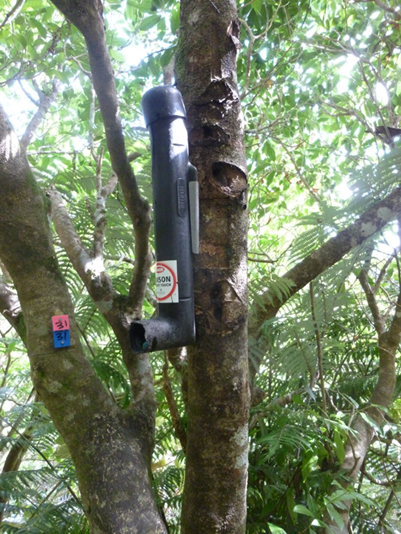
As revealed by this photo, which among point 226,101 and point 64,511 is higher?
point 226,101

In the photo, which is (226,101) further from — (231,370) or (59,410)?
(59,410)

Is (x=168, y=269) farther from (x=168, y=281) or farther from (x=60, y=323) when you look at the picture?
(x=60, y=323)

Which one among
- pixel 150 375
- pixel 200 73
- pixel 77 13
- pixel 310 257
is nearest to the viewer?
pixel 77 13

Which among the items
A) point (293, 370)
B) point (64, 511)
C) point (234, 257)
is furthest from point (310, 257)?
point (64, 511)

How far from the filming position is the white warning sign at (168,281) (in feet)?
2.54

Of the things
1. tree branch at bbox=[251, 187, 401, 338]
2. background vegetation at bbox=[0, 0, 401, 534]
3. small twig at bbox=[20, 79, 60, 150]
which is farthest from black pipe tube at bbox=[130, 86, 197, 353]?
small twig at bbox=[20, 79, 60, 150]

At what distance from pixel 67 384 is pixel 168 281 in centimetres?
32

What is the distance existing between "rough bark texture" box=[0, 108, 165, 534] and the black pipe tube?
263mm

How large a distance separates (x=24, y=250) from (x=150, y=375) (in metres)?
0.43

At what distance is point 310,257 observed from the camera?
4.36 ft

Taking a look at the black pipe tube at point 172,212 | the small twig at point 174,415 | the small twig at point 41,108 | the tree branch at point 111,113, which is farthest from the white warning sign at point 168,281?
the small twig at point 41,108

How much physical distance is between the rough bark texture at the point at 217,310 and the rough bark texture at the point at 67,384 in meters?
0.13

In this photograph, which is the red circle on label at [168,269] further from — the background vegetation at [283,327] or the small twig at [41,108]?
the small twig at [41,108]

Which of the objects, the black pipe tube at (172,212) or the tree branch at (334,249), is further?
the tree branch at (334,249)
